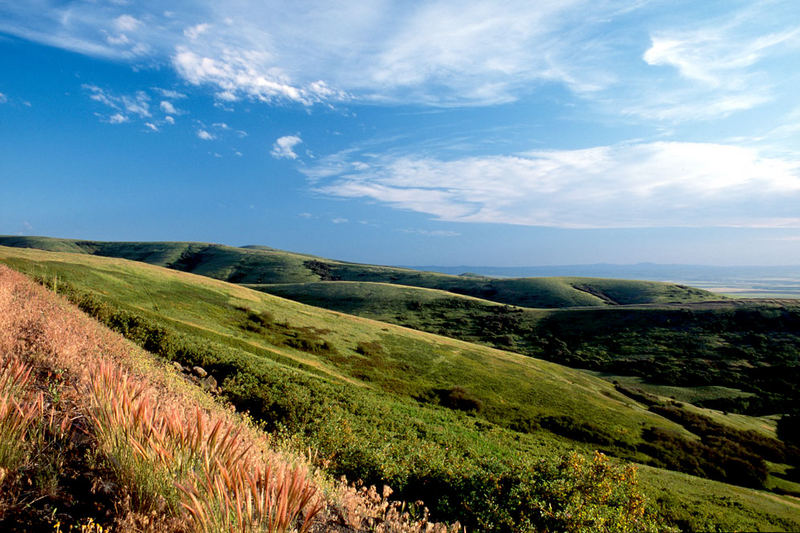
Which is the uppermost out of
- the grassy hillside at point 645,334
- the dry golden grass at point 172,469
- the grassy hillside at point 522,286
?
the dry golden grass at point 172,469

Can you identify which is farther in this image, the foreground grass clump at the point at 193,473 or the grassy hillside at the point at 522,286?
the grassy hillside at the point at 522,286

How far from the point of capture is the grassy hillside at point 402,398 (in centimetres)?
1437

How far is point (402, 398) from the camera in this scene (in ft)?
113

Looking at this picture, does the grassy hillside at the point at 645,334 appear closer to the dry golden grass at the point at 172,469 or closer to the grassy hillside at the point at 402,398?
the grassy hillside at the point at 402,398

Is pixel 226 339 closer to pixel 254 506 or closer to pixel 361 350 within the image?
pixel 361 350

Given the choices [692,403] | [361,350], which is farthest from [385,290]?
[692,403]

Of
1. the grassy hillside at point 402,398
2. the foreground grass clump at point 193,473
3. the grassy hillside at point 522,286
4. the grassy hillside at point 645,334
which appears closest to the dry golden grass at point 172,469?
the foreground grass clump at point 193,473

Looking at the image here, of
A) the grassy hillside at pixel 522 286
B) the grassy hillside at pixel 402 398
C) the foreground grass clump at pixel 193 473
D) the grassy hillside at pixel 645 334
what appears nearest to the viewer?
the foreground grass clump at pixel 193 473

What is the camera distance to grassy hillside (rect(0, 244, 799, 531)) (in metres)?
14.4

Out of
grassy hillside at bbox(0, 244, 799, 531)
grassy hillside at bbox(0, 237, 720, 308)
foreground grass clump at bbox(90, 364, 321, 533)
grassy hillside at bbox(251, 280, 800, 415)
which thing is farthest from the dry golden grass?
grassy hillside at bbox(0, 237, 720, 308)

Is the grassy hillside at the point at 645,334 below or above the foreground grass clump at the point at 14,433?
below

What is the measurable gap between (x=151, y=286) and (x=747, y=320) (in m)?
133

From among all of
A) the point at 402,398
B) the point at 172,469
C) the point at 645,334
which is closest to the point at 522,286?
the point at 645,334

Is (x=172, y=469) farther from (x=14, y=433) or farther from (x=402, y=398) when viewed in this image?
Answer: (x=402, y=398)
